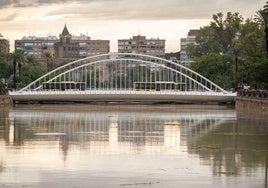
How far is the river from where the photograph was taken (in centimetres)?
3075

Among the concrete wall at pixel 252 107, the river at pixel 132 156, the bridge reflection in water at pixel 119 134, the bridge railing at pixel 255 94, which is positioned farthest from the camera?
the bridge railing at pixel 255 94

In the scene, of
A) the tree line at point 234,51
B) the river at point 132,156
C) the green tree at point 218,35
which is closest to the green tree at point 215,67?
the tree line at point 234,51

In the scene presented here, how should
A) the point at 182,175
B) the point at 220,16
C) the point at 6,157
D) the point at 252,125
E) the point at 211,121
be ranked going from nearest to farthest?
1. the point at 182,175
2. the point at 6,157
3. the point at 252,125
4. the point at 211,121
5. the point at 220,16

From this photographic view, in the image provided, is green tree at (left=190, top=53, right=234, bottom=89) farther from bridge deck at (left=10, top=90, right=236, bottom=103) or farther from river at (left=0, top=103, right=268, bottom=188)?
river at (left=0, top=103, right=268, bottom=188)

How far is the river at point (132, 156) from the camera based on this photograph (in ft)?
101

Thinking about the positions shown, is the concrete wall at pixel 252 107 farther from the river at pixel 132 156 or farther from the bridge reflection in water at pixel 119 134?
the river at pixel 132 156

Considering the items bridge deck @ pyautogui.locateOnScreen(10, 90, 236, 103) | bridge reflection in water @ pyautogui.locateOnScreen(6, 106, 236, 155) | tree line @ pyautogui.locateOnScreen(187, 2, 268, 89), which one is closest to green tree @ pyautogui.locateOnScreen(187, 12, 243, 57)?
tree line @ pyautogui.locateOnScreen(187, 2, 268, 89)

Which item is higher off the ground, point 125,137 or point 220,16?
point 220,16

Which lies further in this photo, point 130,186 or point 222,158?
point 222,158

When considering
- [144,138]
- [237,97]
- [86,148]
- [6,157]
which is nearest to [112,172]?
[6,157]

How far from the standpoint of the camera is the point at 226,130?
2354 inches

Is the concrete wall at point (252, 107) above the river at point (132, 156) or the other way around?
the other way around

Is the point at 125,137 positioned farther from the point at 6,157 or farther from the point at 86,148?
the point at 6,157

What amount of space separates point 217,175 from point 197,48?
490 ft
